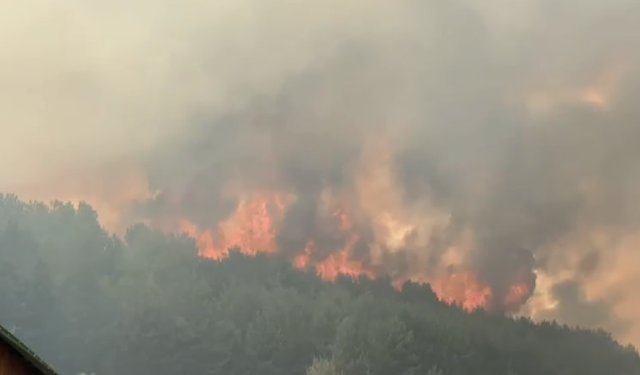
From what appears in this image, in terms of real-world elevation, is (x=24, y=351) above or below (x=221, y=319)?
below

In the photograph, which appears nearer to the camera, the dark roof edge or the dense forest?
the dark roof edge

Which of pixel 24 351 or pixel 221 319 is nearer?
pixel 24 351

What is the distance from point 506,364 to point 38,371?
8943 cm

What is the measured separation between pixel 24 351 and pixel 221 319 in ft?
252

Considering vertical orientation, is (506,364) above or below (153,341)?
above

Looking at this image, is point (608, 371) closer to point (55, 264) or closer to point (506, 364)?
point (506, 364)

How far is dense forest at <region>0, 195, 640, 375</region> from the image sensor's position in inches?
3172

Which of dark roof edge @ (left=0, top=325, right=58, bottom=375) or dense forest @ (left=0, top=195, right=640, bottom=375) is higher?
dense forest @ (left=0, top=195, right=640, bottom=375)

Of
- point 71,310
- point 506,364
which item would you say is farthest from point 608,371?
point 71,310

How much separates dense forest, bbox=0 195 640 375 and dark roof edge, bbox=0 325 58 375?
211 feet

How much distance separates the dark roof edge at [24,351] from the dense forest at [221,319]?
211ft

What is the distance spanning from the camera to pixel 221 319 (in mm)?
90812

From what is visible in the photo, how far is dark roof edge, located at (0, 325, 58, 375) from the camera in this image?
49.2 feet

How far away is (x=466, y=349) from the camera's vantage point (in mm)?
95812
